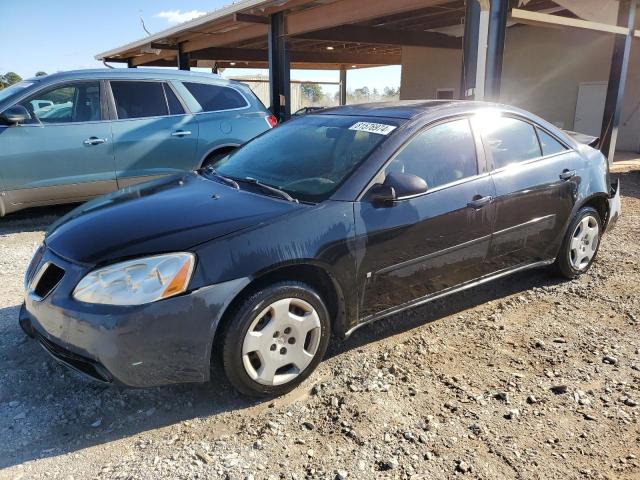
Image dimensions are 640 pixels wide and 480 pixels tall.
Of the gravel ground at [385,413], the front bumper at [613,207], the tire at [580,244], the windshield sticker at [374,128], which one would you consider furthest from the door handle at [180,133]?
the front bumper at [613,207]

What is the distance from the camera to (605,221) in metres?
4.70

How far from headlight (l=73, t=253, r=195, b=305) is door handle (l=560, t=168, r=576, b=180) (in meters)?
3.06

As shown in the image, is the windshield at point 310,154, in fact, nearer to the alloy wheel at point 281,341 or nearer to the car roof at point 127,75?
the alloy wheel at point 281,341

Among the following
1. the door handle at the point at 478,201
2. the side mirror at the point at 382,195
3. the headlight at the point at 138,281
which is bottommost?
the headlight at the point at 138,281

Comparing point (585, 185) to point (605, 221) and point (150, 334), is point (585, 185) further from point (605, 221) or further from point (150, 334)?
point (150, 334)

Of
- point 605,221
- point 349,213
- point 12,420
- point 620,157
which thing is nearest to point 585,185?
point 605,221

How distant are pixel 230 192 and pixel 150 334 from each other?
1085 millimetres

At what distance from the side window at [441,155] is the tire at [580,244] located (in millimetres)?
1353

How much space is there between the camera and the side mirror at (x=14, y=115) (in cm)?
566

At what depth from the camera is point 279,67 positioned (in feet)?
36.0

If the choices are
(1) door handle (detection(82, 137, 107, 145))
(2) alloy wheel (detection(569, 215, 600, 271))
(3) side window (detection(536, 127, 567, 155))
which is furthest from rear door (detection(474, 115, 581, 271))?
(1) door handle (detection(82, 137, 107, 145))

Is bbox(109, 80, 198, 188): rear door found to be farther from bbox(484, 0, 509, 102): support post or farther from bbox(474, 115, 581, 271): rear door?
bbox(484, 0, 509, 102): support post

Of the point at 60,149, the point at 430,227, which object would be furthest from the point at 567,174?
the point at 60,149

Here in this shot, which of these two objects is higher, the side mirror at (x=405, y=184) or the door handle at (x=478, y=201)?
the side mirror at (x=405, y=184)
